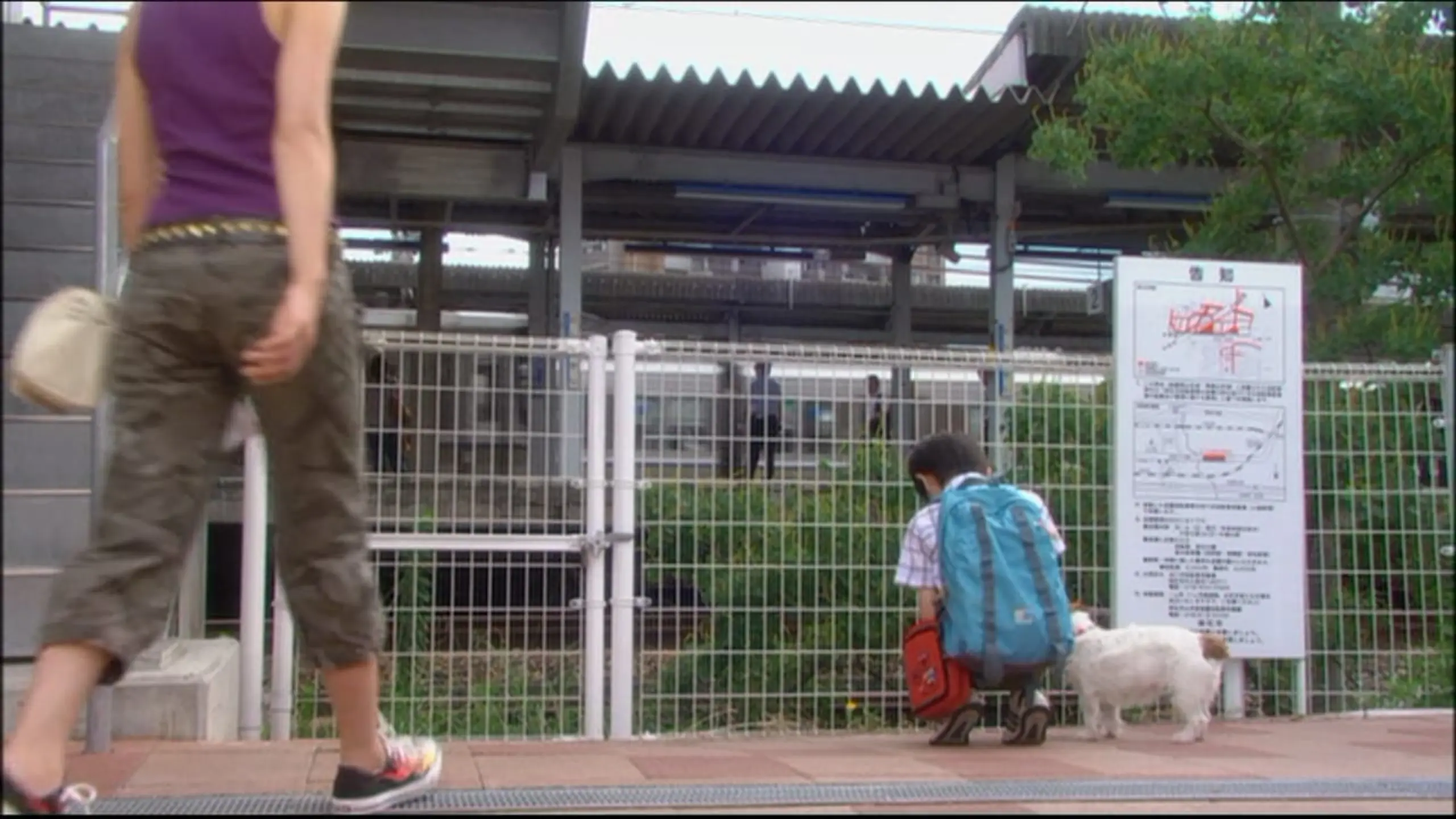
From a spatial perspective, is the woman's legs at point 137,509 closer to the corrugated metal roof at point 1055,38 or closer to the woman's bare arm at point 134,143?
the woman's bare arm at point 134,143

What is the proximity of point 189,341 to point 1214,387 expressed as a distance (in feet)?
13.9

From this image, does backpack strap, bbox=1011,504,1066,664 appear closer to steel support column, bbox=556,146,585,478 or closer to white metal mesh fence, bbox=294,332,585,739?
white metal mesh fence, bbox=294,332,585,739

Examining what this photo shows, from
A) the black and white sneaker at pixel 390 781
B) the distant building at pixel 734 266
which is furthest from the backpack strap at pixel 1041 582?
the distant building at pixel 734 266

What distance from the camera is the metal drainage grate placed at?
3.21 meters

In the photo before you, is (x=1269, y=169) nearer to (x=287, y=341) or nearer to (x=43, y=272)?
(x=287, y=341)

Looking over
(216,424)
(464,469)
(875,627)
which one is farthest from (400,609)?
(216,424)

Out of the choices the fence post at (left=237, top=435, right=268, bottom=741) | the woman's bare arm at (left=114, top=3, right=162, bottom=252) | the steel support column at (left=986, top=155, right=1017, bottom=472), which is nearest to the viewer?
the woman's bare arm at (left=114, top=3, right=162, bottom=252)

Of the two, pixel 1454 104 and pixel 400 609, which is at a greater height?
pixel 1454 104

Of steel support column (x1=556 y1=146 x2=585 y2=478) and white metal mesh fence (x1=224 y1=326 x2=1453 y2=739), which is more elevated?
steel support column (x1=556 y1=146 x2=585 y2=478)

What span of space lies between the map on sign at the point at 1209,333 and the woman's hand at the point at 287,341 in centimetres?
390

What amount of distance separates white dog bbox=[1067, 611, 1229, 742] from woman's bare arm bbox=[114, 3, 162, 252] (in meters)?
3.41

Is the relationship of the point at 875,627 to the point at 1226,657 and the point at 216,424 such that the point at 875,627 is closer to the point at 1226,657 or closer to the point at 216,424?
the point at 1226,657

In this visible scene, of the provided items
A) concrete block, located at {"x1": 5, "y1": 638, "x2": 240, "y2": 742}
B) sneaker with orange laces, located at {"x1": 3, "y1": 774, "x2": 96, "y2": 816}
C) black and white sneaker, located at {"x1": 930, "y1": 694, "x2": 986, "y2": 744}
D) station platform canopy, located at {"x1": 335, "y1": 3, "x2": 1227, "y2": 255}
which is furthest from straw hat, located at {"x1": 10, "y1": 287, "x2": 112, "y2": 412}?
station platform canopy, located at {"x1": 335, "y1": 3, "x2": 1227, "y2": 255}

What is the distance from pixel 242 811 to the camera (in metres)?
3.13
